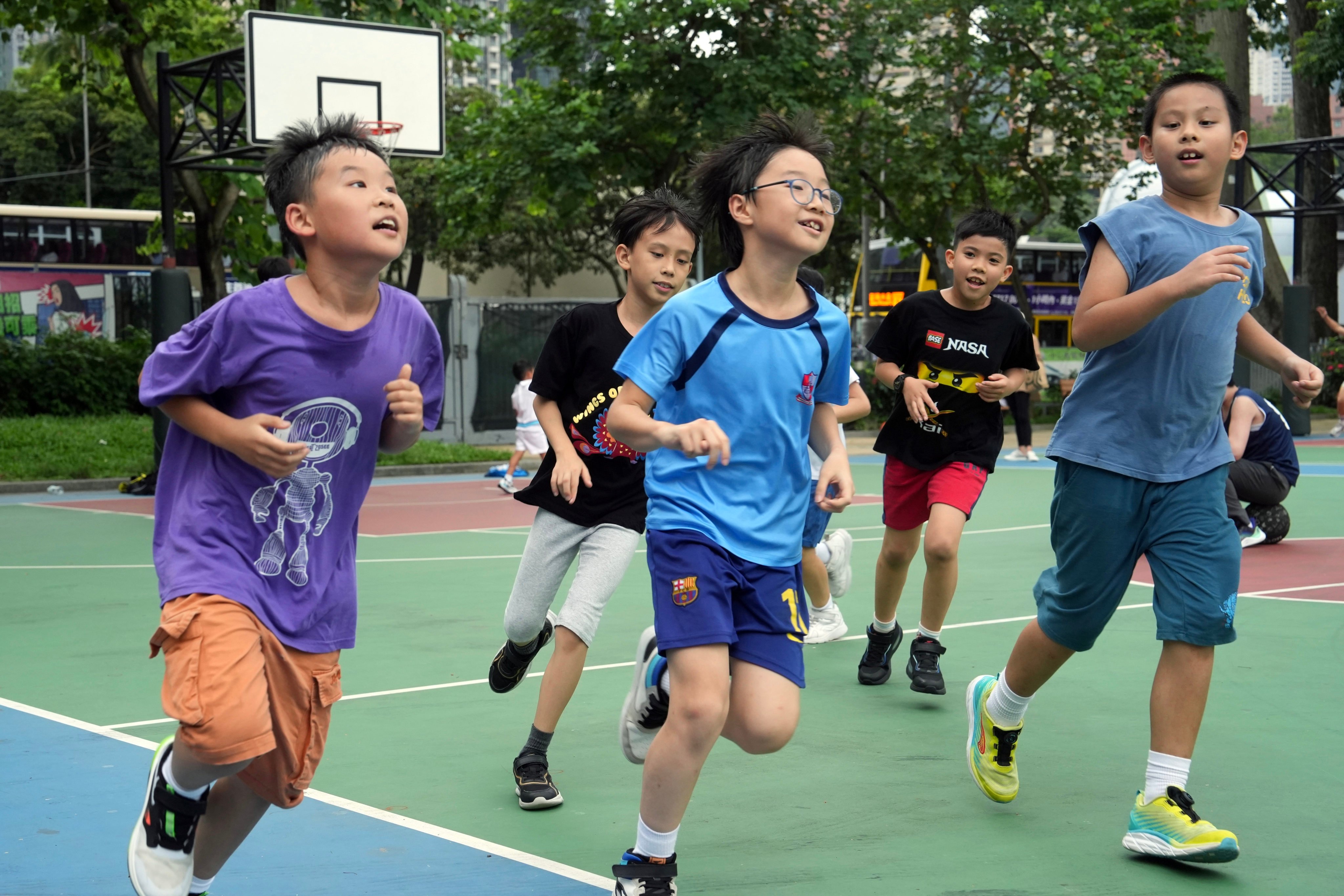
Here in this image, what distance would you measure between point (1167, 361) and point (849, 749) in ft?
6.35

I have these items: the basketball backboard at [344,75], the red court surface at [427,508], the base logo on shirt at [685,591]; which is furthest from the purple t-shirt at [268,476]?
the basketball backboard at [344,75]

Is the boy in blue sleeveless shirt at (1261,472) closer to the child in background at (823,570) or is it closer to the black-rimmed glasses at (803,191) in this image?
the child in background at (823,570)

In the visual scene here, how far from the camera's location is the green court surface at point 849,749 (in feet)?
13.3

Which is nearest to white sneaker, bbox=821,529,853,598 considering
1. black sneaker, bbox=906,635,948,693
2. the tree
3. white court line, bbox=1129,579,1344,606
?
black sneaker, bbox=906,635,948,693

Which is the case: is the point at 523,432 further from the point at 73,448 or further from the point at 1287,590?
the point at 1287,590

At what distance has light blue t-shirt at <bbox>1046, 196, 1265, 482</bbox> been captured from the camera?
13.7 ft

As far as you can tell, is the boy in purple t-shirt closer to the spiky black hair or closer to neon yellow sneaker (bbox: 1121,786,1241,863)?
the spiky black hair

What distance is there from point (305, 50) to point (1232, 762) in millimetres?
14304

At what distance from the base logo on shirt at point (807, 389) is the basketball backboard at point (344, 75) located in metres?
13.1

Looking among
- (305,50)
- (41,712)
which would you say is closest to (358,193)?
(41,712)

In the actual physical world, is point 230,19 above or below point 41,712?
above

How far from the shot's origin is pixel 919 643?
20.4ft

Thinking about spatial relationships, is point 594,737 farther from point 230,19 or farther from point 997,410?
point 230,19

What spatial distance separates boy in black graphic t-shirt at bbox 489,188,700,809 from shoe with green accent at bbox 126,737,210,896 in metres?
1.59
